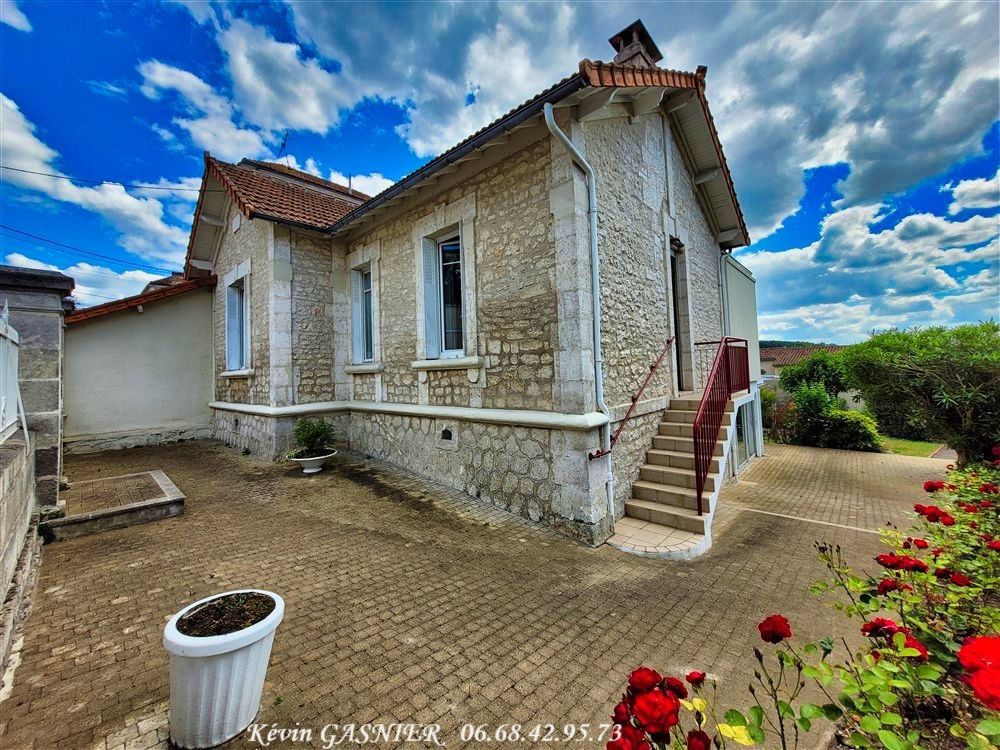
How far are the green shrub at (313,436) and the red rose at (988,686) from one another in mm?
7567

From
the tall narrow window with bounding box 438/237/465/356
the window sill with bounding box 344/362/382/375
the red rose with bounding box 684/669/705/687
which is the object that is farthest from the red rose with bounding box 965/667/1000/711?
the window sill with bounding box 344/362/382/375

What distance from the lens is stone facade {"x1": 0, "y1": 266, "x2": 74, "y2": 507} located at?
4.20 m

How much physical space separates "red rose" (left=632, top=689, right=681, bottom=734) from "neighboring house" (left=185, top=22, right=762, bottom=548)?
348 centimetres

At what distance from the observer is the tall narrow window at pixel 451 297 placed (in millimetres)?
6578

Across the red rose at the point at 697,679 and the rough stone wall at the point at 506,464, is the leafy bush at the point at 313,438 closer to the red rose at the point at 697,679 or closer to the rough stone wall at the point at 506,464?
the rough stone wall at the point at 506,464

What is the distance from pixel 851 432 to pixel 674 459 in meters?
11.1

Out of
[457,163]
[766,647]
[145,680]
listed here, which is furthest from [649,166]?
[145,680]

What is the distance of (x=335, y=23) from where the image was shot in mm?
7594

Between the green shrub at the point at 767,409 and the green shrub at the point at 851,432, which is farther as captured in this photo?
the green shrub at the point at 767,409

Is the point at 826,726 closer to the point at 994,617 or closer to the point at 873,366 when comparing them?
the point at 994,617

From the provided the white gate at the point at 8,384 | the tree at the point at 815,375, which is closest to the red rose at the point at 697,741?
the white gate at the point at 8,384

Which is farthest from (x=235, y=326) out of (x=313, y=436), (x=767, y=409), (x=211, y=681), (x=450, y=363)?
(x=767, y=409)

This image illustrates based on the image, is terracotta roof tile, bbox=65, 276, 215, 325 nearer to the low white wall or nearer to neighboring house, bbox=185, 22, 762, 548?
the low white wall

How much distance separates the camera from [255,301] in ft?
28.3
